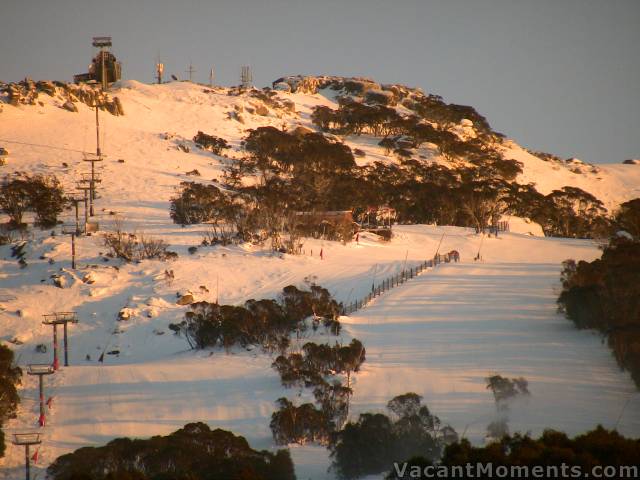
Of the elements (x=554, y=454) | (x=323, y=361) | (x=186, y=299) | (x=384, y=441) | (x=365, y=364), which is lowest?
(x=384, y=441)

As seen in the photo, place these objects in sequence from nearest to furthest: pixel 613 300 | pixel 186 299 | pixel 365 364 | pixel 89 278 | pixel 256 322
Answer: pixel 365 364
pixel 613 300
pixel 256 322
pixel 186 299
pixel 89 278

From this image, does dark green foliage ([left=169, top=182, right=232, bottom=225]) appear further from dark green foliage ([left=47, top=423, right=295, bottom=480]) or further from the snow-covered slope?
dark green foliage ([left=47, top=423, right=295, bottom=480])

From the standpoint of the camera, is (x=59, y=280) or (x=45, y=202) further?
(x=45, y=202)

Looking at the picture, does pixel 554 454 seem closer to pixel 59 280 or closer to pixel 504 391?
pixel 504 391

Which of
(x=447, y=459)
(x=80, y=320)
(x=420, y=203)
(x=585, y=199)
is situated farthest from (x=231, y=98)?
(x=447, y=459)

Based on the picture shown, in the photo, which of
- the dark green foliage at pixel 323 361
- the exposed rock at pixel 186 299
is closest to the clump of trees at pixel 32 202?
the exposed rock at pixel 186 299

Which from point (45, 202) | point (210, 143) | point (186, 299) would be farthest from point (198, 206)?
point (210, 143)

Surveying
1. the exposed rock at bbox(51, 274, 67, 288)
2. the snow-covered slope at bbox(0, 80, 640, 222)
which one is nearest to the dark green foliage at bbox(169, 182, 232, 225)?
the snow-covered slope at bbox(0, 80, 640, 222)

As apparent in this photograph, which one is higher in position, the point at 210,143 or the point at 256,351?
the point at 210,143

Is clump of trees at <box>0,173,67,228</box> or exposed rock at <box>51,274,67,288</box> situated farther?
clump of trees at <box>0,173,67,228</box>
